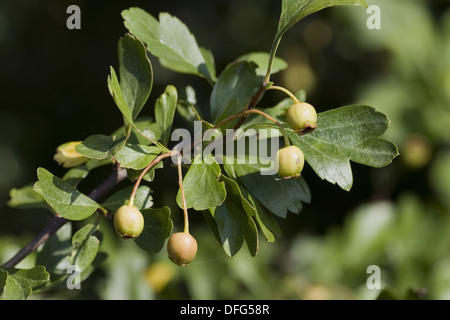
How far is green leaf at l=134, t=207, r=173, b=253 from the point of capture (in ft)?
3.10

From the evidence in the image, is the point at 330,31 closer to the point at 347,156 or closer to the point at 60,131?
the point at 60,131

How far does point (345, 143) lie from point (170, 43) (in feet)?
1.27

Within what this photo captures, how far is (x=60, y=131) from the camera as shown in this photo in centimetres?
312

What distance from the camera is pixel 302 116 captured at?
35.4 inches

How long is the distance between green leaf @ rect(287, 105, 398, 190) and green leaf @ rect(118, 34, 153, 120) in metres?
0.24

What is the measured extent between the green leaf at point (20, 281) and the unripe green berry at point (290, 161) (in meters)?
0.39

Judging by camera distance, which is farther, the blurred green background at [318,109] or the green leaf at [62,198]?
the blurred green background at [318,109]

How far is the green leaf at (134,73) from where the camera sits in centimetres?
100

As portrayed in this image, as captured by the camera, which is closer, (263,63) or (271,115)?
(271,115)
